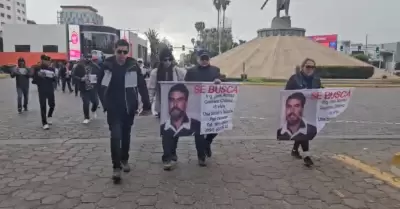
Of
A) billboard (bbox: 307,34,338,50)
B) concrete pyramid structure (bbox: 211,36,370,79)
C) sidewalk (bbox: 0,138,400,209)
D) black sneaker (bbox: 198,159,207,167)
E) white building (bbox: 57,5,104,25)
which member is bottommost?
sidewalk (bbox: 0,138,400,209)

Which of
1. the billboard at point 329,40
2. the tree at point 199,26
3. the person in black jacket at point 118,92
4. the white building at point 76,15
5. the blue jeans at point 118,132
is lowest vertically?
the blue jeans at point 118,132

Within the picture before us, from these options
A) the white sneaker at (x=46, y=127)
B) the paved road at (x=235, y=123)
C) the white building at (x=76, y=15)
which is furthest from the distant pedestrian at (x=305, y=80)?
the white building at (x=76, y=15)

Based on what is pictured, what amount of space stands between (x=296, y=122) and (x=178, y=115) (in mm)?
1801

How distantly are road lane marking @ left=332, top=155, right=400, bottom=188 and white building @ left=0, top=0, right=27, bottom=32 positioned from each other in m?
128

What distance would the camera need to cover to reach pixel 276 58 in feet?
114

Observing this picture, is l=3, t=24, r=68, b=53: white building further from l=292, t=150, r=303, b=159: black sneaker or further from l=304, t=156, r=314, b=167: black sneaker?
l=304, t=156, r=314, b=167: black sneaker

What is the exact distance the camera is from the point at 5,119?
9.55 meters

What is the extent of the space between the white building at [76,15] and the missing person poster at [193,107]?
117 m

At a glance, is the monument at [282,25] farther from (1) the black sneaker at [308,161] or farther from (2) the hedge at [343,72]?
(1) the black sneaker at [308,161]

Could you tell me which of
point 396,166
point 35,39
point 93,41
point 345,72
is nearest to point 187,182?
point 396,166

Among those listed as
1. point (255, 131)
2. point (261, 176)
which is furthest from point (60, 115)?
point (261, 176)

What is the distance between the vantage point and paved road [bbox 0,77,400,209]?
4117mm

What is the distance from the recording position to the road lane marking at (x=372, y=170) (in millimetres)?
4862

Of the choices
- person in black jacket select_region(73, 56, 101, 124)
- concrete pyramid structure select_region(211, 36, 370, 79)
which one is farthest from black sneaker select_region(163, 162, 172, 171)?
concrete pyramid structure select_region(211, 36, 370, 79)
